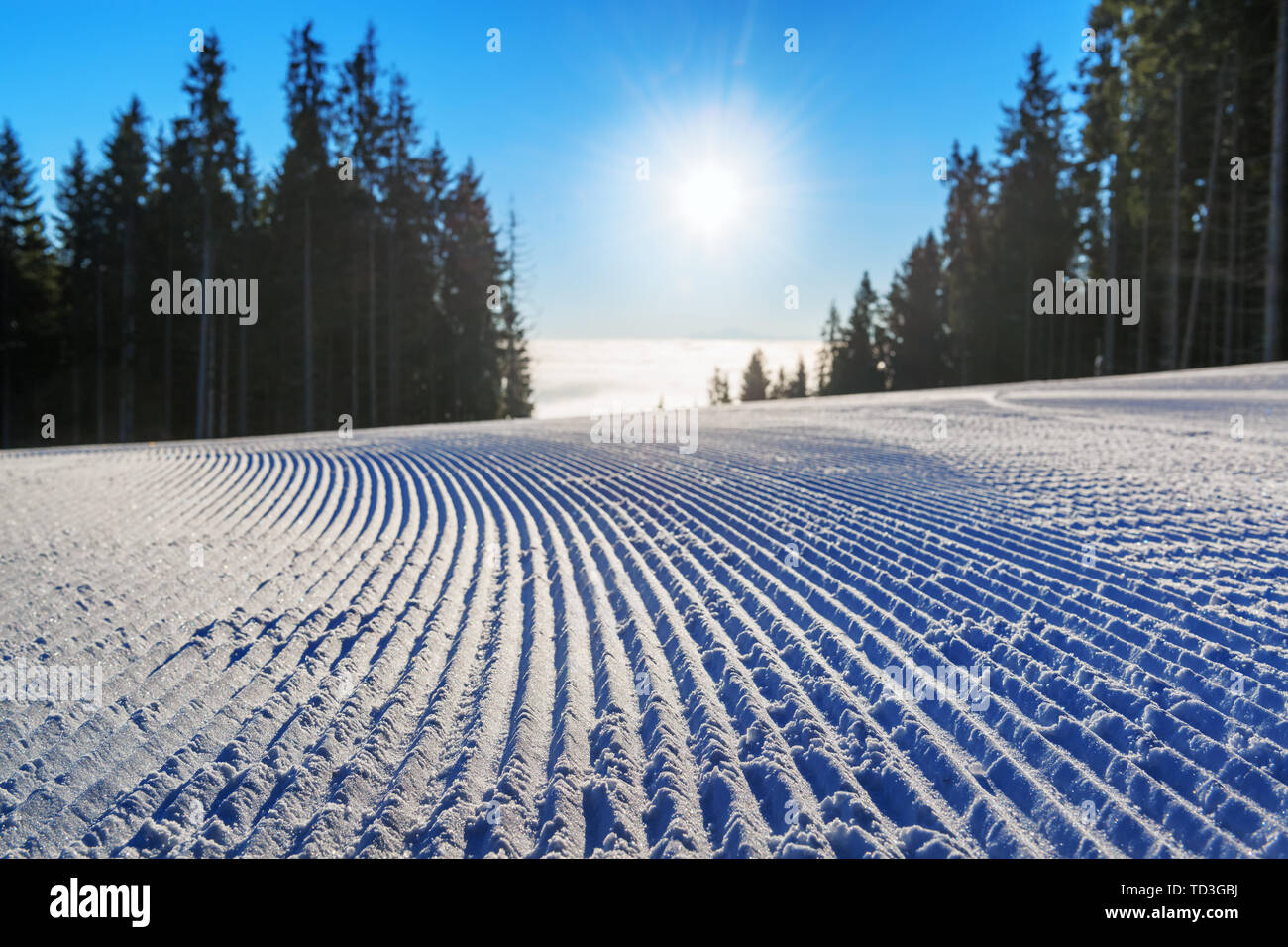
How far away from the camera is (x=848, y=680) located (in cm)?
320

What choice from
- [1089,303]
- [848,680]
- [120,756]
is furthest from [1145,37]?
[120,756]

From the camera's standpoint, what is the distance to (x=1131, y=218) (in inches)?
1241

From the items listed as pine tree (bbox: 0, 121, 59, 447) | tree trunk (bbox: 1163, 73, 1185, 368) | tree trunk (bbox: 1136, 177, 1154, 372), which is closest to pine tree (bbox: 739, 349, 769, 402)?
tree trunk (bbox: 1136, 177, 1154, 372)

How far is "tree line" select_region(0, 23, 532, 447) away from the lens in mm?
28969

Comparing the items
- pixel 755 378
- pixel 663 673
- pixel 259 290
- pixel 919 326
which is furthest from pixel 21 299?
pixel 755 378

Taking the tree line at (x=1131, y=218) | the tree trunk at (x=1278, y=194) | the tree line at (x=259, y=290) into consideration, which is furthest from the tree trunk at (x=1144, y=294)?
the tree line at (x=259, y=290)

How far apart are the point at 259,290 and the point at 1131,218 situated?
120 feet

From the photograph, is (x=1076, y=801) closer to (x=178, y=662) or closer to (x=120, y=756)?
(x=120, y=756)

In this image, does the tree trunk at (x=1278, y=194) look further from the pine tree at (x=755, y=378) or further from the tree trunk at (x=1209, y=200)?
the pine tree at (x=755, y=378)

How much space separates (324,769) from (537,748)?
0.74 m

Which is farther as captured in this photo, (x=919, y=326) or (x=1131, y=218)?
(x=919, y=326)

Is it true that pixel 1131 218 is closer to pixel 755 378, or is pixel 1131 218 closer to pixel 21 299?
pixel 755 378

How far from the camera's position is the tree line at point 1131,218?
25.5 meters

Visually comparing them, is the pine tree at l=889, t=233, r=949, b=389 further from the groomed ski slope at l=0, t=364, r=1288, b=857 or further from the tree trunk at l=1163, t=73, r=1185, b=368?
the groomed ski slope at l=0, t=364, r=1288, b=857
